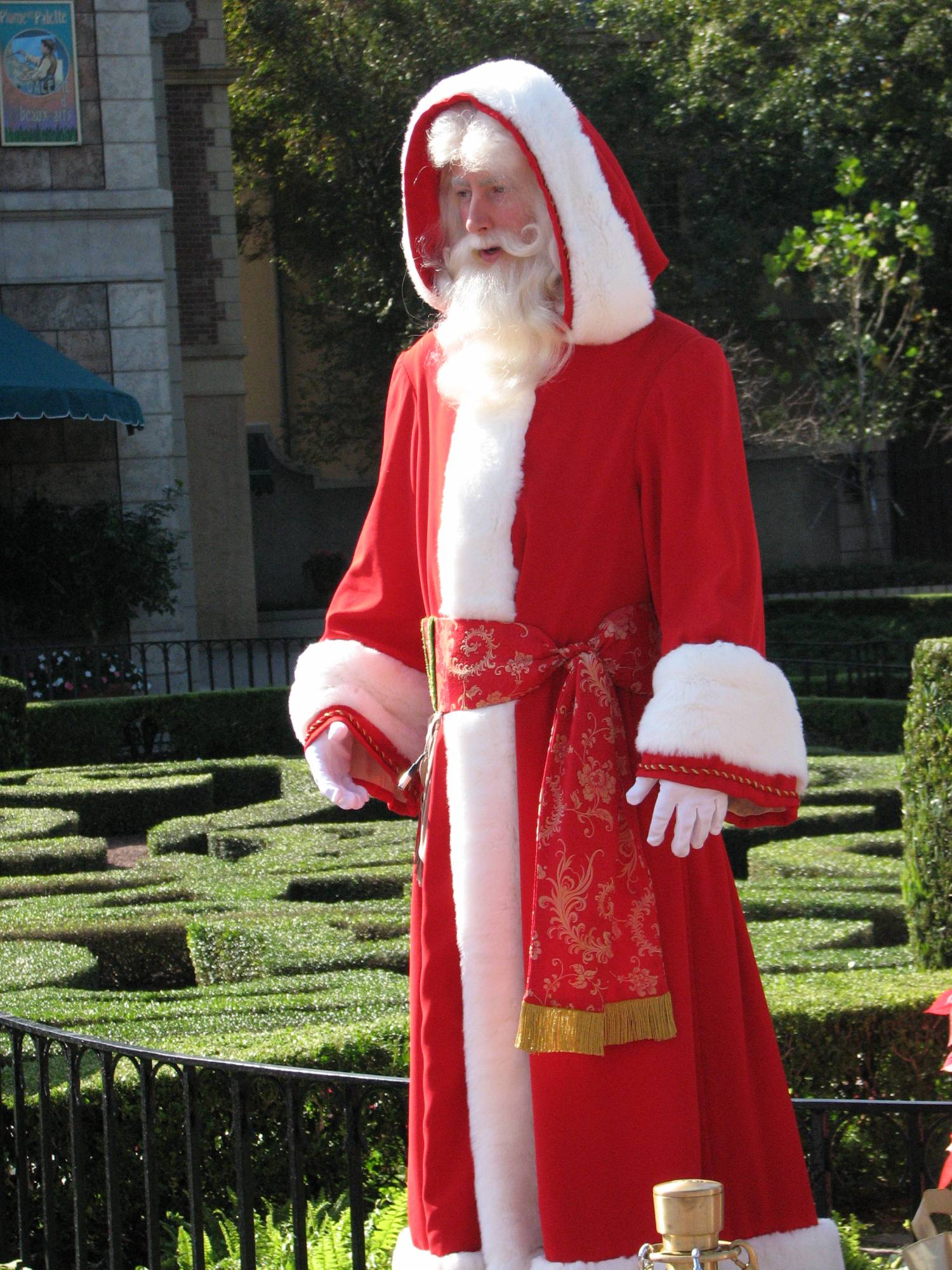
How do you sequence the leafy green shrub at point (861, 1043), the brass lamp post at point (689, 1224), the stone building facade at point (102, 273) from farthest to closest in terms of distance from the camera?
the stone building facade at point (102, 273)
the leafy green shrub at point (861, 1043)
the brass lamp post at point (689, 1224)

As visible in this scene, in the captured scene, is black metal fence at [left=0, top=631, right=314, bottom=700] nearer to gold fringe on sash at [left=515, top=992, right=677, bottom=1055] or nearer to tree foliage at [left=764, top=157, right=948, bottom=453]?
tree foliage at [left=764, top=157, right=948, bottom=453]

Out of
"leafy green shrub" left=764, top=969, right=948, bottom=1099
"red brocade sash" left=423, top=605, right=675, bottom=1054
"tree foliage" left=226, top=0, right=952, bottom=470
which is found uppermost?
"tree foliage" left=226, top=0, right=952, bottom=470

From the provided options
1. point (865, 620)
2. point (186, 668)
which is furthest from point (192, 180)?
point (865, 620)

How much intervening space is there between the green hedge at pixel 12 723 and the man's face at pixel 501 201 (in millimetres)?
7164

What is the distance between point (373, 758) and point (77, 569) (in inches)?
413

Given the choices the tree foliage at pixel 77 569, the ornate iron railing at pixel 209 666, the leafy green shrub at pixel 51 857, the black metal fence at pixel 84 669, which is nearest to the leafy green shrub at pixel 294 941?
the leafy green shrub at pixel 51 857

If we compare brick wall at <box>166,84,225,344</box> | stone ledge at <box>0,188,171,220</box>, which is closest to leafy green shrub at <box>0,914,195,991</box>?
stone ledge at <box>0,188,171,220</box>

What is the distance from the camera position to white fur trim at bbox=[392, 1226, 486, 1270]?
2.17 meters

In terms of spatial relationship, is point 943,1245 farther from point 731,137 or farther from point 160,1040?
point 731,137

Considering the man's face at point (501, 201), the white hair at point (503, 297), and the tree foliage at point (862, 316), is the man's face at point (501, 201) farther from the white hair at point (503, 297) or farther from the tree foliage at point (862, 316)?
the tree foliage at point (862, 316)

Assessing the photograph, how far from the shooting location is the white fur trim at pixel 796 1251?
2.13 meters

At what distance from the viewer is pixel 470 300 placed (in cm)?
235

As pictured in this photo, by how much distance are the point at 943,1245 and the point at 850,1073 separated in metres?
1.85

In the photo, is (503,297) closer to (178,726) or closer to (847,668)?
(178,726)
